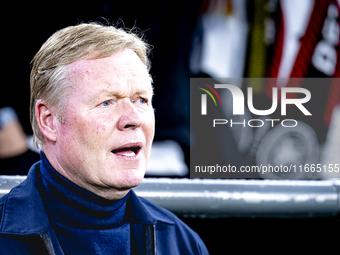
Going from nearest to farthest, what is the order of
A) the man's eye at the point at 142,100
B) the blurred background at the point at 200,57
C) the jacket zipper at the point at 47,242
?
the jacket zipper at the point at 47,242, the man's eye at the point at 142,100, the blurred background at the point at 200,57

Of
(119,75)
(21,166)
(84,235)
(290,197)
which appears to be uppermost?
(119,75)

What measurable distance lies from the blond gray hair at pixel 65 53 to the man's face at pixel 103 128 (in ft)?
0.06

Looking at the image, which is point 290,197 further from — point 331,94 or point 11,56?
point 11,56

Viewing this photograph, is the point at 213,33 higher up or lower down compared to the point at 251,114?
higher up

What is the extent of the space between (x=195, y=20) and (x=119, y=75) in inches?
35.4

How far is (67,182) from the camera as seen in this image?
0.92m

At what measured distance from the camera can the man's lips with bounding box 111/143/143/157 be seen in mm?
906

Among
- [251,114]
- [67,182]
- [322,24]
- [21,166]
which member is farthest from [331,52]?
[21,166]

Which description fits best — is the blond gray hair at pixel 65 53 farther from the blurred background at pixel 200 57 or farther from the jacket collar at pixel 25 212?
the blurred background at pixel 200 57

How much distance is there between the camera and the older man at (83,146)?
89cm

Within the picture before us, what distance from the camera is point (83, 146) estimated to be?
91cm

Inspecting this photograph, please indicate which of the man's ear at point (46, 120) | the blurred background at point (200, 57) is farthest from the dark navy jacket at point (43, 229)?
the blurred background at point (200, 57)

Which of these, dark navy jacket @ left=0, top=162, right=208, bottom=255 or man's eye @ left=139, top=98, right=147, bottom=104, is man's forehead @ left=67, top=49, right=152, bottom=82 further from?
dark navy jacket @ left=0, top=162, right=208, bottom=255

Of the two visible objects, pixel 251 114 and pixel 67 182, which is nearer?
pixel 67 182
